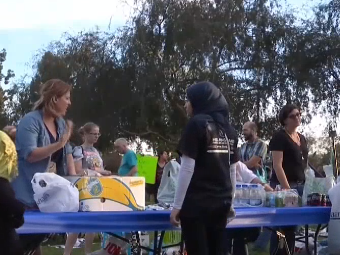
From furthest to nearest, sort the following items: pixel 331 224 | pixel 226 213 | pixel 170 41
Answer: pixel 170 41, pixel 331 224, pixel 226 213

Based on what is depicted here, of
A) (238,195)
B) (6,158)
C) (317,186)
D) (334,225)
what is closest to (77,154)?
(238,195)

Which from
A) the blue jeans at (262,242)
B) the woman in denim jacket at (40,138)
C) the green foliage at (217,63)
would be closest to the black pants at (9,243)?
the woman in denim jacket at (40,138)

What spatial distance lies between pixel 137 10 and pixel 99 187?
19.7 metres

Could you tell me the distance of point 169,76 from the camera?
909 inches

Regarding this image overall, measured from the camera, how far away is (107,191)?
425cm

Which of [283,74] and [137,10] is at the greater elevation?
[137,10]

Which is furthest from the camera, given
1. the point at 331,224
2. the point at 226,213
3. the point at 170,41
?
the point at 170,41

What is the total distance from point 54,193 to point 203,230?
99 cm

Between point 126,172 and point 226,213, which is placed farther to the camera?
point 126,172

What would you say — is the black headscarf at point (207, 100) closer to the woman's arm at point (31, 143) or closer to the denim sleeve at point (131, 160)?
the woman's arm at point (31, 143)

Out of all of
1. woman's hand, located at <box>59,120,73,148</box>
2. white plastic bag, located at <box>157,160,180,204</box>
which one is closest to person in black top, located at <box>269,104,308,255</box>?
white plastic bag, located at <box>157,160,180,204</box>

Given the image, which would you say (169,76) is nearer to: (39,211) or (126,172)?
(126,172)

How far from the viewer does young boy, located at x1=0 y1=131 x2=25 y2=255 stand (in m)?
3.45

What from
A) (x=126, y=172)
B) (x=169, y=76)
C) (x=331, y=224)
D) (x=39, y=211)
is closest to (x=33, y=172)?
(x=39, y=211)
